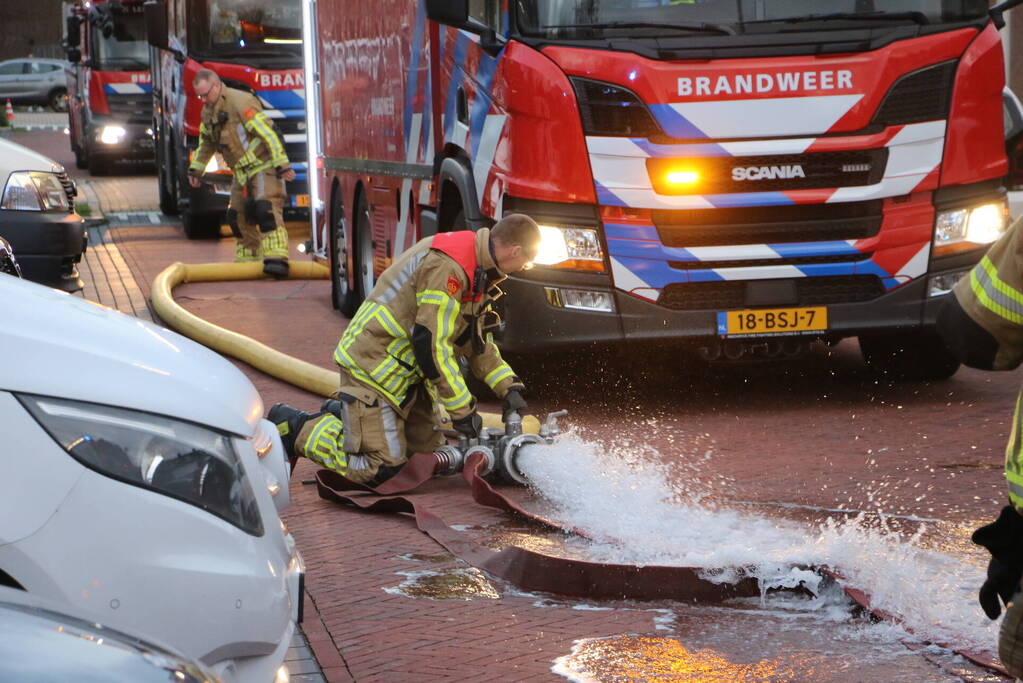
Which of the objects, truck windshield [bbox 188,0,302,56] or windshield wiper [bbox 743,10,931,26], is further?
truck windshield [bbox 188,0,302,56]

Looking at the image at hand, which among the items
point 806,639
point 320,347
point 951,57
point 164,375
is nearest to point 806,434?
point 951,57

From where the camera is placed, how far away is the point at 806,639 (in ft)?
16.7

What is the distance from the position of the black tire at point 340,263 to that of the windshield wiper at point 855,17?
5.00 metres

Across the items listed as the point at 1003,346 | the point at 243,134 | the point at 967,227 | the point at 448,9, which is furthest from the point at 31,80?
the point at 1003,346

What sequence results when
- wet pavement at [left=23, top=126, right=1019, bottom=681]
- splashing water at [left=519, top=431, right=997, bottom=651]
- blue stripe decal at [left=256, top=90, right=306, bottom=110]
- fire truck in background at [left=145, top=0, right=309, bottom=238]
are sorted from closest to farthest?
wet pavement at [left=23, top=126, right=1019, bottom=681] < splashing water at [left=519, top=431, right=997, bottom=651] < fire truck in background at [left=145, top=0, right=309, bottom=238] < blue stripe decal at [left=256, top=90, right=306, bottom=110]

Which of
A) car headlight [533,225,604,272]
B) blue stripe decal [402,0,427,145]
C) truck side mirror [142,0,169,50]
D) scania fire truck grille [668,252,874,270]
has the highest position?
truck side mirror [142,0,169,50]

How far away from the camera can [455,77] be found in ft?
31.3

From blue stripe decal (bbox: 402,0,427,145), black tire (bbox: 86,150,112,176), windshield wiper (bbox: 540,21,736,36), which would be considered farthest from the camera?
black tire (bbox: 86,150,112,176)

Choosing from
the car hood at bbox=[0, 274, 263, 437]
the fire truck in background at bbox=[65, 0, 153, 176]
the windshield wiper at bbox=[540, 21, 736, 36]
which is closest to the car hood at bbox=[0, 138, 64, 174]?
the windshield wiper at bbox=[540, 21, 736, 36]

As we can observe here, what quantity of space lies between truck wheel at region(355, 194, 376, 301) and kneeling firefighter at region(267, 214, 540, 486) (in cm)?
485

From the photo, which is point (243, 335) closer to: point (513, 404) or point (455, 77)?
point (455, 77)

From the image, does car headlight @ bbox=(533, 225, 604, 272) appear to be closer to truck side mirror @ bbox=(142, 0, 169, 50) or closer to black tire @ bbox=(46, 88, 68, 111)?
truck side mirror @ bbox=(142, 0, 169, 50)

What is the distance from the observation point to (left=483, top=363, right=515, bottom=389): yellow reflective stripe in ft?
24.2

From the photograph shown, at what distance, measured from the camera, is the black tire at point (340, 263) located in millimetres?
13016
